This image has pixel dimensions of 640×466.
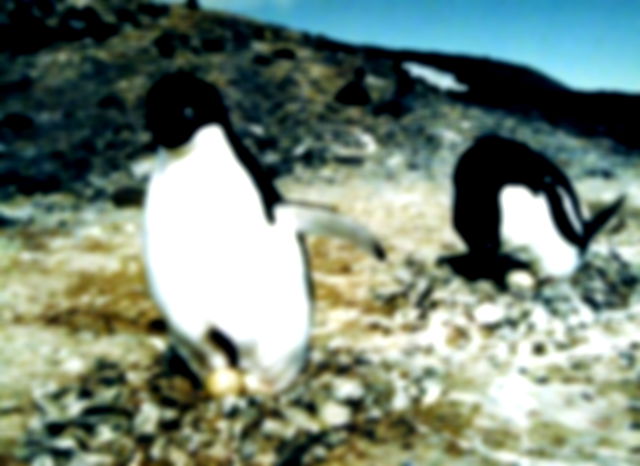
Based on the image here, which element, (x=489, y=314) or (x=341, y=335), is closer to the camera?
(x=341, y=335)

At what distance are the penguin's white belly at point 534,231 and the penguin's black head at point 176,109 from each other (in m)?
2.01

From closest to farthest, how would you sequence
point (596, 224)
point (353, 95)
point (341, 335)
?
point (341, 335) → point (596, 224) → point (353, 95)

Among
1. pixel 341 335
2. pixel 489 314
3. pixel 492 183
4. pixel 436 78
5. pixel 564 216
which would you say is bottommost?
pixel 341 335

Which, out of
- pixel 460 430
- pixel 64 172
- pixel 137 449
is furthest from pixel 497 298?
pixel 64 172

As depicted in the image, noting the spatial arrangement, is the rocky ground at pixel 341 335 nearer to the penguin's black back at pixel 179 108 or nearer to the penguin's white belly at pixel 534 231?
the penguin's white belly at pixel 534 231

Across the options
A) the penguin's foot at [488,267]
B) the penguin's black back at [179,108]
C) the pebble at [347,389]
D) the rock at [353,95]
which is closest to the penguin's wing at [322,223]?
the penguin's black back at [179,108]

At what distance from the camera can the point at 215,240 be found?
2.38 m

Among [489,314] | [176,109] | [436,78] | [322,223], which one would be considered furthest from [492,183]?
[436,78]

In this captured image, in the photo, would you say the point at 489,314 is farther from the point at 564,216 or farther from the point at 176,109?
the point at 176,109

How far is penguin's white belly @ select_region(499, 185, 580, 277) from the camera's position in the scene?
381 centimetres

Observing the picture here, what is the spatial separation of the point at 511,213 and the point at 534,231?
0.18 metres

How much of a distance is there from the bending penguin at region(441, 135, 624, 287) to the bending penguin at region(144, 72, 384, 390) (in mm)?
1485

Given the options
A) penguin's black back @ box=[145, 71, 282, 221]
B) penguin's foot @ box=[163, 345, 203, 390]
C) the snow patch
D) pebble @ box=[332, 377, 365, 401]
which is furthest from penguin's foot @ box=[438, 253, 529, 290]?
the snow patch

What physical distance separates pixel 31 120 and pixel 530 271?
5.61 metres
